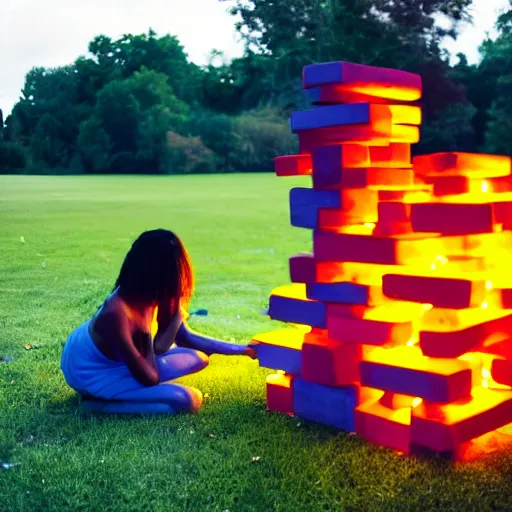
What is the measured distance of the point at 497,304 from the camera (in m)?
3.57

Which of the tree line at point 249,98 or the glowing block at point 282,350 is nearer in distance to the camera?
the glowing block at point 282,350

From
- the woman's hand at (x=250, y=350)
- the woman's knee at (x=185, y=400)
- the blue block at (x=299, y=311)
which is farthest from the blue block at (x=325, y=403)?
the woman's hand at (x=250, y=350)

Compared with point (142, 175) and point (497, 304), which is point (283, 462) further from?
point (142, 175)

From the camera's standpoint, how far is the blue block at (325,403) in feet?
12.0

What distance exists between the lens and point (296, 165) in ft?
12.4

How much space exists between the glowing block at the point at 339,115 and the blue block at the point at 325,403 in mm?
1266

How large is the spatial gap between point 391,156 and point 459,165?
0.56 meters

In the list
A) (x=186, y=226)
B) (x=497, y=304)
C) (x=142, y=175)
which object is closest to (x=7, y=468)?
(x=497, y=304)

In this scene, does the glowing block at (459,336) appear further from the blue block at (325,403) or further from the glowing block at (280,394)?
the glowing block at (280,394)

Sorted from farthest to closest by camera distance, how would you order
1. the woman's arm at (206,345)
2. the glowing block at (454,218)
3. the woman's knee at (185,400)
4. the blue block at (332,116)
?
the woman's arm at (206,345) < the woman's knee at (185,400) < the blue block at (332,116) < the glowing block at (454,218)

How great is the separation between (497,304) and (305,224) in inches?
38.5

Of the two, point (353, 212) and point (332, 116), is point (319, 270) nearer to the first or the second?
point (353, 212)

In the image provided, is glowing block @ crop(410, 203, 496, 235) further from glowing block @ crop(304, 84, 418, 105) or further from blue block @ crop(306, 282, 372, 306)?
glowing block @ crop(304, 84, 418, 105)

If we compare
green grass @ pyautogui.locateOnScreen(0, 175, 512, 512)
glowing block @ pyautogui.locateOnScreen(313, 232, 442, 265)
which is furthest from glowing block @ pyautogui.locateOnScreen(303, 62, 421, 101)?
green grass @ pyautogui.locateOnScreen(0, 175, 512, 512)
